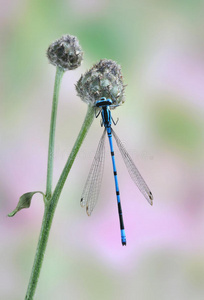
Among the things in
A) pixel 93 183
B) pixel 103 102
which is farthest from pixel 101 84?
pixel 93 183

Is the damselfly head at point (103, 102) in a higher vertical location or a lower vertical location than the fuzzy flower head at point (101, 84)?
lower

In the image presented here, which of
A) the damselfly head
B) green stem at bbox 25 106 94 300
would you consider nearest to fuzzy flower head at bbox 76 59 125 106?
the damselfly head

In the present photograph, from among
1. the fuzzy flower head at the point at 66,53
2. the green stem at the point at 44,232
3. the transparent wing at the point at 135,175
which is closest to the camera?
the green stem at the point at 44,232

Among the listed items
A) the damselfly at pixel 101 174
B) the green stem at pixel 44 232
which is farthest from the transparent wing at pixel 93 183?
the green stem at pixel 44 232

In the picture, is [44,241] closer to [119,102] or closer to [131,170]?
[119,102]

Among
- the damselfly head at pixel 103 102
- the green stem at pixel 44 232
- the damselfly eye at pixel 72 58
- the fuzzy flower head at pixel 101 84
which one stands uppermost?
the damselfly eye at pixel 72 58

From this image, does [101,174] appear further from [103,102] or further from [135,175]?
[103,102]

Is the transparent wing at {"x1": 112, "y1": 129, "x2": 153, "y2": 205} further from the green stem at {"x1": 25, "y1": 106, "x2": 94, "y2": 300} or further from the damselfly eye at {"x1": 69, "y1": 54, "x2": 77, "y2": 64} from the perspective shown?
the green stem at {"x1": 25, "y1": 106, "x2": 94, "y2": 300}

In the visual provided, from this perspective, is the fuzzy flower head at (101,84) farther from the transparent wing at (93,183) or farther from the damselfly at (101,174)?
the transparent wing at (93,183)
